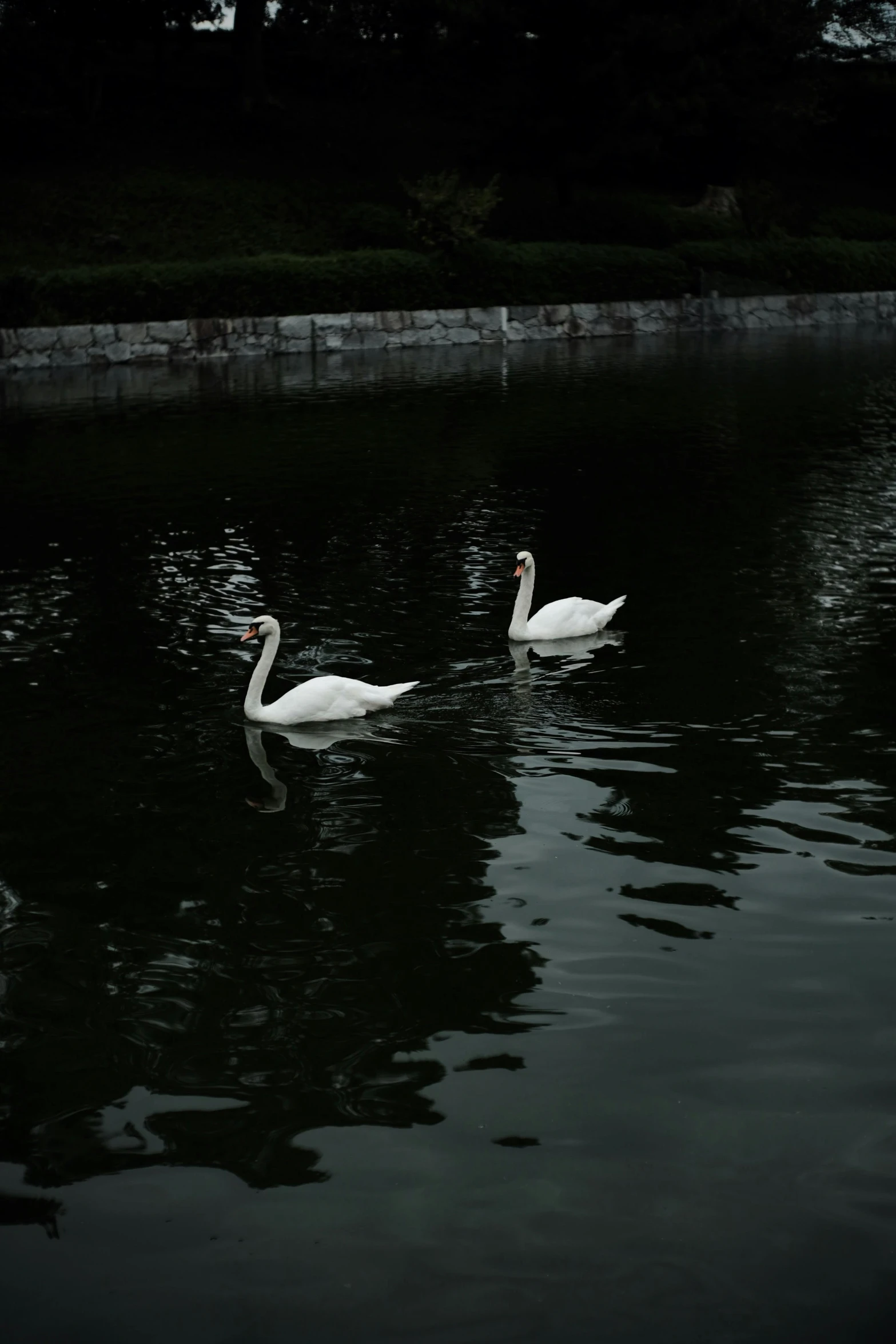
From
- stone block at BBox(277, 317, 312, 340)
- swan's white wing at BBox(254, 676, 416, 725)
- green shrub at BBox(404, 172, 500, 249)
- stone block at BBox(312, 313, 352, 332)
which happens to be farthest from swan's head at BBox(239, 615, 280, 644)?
green shrub at BBox(404, 172, 500, 249)

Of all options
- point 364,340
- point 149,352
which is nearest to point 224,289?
point 149,352

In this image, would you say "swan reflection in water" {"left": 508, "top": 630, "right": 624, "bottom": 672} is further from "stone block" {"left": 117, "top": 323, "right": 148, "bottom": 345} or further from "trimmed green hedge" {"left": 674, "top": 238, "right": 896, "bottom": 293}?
"trimmed green hedge" {"left": 674, "top": 238, "right": 896, "bottom": 293}

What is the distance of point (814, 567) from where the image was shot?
12.0 m

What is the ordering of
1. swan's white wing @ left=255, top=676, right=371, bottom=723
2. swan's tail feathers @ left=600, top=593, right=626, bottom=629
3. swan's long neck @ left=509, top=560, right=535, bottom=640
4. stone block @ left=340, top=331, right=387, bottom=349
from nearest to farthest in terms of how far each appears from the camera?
swan's white wing @ left=255, top=676, right=371, bottom=723 → swan's long neck @ left=509, top=560, right=535, bottom=640 → swan's tail feathers @ left=600, top=593, right=626, bottom=629 → stone block @ left=340, top=331, right=387, bottom=349

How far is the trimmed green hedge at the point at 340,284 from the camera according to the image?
32219 millimetres

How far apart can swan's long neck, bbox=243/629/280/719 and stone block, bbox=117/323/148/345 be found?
84.6ft

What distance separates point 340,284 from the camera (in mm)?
34656

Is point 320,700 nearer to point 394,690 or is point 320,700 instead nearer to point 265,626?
point 394,690

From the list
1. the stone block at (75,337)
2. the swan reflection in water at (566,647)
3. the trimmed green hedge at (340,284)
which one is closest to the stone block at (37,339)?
the stone block at (75,337)

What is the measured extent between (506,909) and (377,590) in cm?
618

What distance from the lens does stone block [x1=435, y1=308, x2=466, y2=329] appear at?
35594 millimetres

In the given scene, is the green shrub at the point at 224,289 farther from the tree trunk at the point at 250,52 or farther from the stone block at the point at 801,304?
the tree trunk at the point at 250,52

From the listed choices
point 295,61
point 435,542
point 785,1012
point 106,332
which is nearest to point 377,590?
point 435,542

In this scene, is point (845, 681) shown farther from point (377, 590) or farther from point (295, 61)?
point (295, 61)
